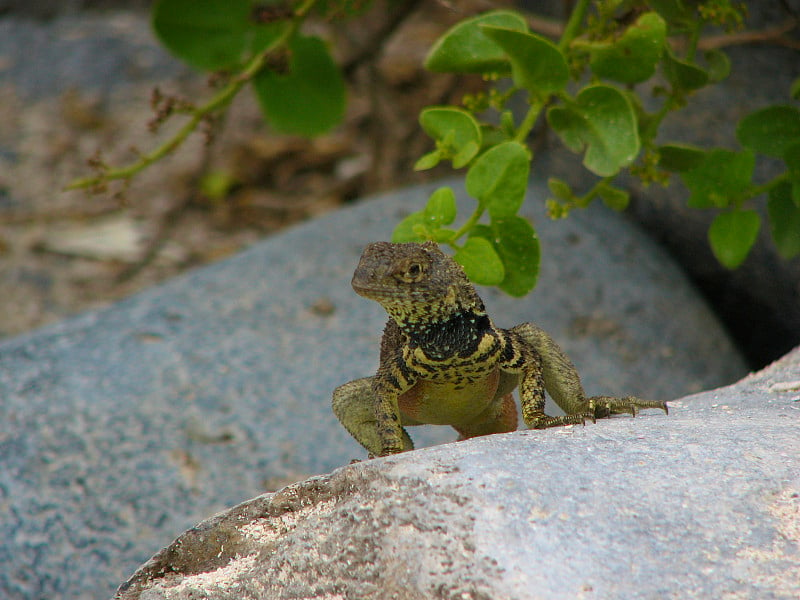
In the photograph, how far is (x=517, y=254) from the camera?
2.59m

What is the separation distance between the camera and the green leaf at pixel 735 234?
114 inches

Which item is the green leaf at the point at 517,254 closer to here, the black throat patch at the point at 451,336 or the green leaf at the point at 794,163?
the black throat patch at the point at 451,336

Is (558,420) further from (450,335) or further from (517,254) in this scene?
(517,254)

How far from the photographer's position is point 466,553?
177cm

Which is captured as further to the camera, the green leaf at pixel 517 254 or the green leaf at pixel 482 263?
the green leaf at pixel 517 254

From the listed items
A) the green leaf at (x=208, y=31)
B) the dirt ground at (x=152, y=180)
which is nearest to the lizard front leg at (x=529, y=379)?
the green leaf at (x=208, y=31)

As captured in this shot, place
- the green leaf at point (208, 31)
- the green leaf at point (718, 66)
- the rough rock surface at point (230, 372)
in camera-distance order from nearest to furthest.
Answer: the green leaf at point (718, 66) → the rough rock surface at point (230, 372) → the green leaf at point (208, 31)

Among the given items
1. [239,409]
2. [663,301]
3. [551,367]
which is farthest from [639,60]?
[239,409]

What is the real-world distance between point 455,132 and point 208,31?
2124mm

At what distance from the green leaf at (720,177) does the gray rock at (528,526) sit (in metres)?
Answer: 0.98

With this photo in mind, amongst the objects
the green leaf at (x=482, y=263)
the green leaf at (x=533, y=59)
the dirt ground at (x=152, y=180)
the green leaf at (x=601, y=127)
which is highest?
the green leaf at (x=533, y=59)

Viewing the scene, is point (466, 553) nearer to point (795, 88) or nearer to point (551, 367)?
point (551, 367)

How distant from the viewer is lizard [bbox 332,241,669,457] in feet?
7.68

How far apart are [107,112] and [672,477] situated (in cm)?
650
